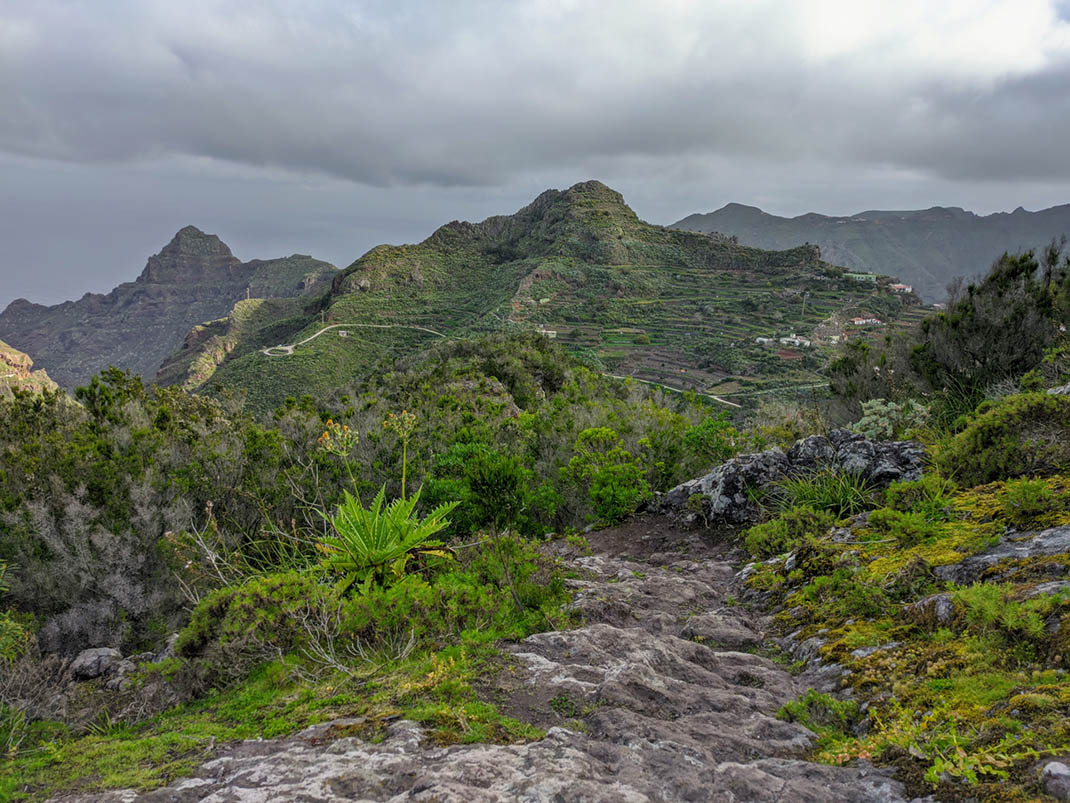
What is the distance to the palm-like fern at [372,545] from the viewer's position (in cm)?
455

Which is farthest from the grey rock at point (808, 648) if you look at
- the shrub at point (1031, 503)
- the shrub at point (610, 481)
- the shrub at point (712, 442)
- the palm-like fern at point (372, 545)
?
the shrub at point (712, 442)

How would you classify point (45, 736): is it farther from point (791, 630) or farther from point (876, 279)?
point (876, 279)

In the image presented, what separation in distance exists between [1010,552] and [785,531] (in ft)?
7.16

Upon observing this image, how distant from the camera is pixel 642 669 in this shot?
3176 mm

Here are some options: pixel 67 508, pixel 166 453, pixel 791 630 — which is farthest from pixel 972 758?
pixel 166 453

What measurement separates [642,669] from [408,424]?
3227mm

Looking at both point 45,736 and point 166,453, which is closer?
point 45,736

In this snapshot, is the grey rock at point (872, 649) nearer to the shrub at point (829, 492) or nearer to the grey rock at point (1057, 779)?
the grey rock at point (1057, 779)

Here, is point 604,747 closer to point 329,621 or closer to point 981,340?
point 329,621

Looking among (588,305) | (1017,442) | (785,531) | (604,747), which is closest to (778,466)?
(785,531)

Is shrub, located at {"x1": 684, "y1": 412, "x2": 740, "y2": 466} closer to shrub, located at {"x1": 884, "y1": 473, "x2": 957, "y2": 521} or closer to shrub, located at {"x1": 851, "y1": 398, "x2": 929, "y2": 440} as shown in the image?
shrub, located at {"x1": 851, "y1": 398, "x2": 929, "y2": 440}

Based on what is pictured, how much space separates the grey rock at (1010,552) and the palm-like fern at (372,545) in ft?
12.6

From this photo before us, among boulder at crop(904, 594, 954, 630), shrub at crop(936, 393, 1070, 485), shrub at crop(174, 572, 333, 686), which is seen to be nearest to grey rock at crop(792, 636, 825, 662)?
boulder at crop(904, 594, 954, 630)

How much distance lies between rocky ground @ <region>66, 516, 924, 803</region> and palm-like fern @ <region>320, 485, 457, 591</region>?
1.55 meters
